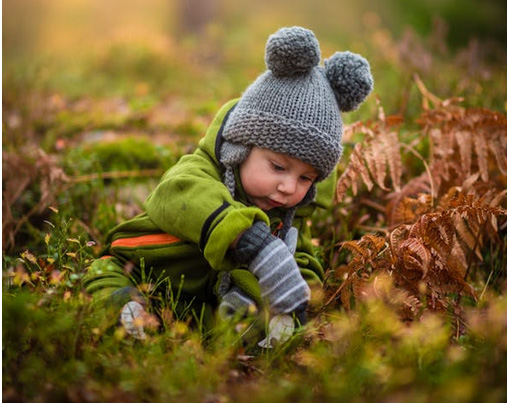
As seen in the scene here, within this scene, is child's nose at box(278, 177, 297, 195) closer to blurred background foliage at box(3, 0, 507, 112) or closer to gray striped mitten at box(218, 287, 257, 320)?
gray striped mitten at box(218, 287, 257, 320)

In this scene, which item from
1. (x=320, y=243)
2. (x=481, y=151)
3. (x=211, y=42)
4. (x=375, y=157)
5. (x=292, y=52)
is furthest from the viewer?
(x=211, y=42)

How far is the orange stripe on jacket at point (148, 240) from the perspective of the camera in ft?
8.99

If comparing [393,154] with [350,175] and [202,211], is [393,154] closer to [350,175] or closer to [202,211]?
[350,175]

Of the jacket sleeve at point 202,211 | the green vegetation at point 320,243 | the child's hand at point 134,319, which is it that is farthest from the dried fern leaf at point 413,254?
the child's hand at point 134,319

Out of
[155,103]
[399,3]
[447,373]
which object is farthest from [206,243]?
[399,3]

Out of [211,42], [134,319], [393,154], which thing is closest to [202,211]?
[134,319]

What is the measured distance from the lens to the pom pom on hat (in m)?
2.59

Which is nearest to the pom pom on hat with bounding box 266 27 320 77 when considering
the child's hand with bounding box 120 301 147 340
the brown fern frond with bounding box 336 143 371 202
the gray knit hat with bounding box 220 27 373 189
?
the gray knit hat with bounding box 220 27 373 189

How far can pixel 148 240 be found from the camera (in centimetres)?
278

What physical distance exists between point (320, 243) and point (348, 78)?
1.24 meters

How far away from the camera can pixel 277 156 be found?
2.64m

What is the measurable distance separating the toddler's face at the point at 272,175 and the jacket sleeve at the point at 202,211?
16 cm

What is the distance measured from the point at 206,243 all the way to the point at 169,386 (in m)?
0.73

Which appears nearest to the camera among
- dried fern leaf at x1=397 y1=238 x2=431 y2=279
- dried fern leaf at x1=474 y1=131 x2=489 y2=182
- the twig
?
dried fern leaf at x1=397 y1=238 x2=431 y2=279
